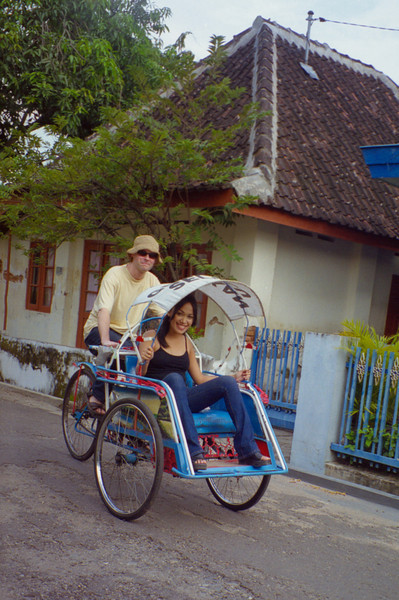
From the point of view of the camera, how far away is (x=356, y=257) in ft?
40.4

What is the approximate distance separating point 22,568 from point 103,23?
14.5 meters

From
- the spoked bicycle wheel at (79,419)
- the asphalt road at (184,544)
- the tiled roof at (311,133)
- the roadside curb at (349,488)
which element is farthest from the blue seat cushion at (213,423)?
the tiled roof at (311,133)

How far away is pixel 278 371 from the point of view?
9234mm

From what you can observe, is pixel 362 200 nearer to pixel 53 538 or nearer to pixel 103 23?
pixel 103 23

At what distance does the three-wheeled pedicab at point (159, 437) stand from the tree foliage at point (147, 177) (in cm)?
412

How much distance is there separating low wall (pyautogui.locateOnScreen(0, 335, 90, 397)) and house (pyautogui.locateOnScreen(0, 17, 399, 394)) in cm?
4

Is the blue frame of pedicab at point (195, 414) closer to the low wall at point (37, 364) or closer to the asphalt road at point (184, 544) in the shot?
the asphalt road at point (184, 544)

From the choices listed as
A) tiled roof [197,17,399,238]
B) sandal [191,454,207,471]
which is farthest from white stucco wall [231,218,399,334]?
sandal [191,454,207,471]

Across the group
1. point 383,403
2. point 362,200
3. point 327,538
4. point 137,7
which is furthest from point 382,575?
point 137,7

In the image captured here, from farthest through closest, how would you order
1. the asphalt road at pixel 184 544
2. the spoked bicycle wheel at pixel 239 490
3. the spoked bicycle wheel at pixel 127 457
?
the spoked bicycle wheel at pixel 239 490, the spoked bicycle wheel at pixel 127 457, the asphalt road at pixel 184 544

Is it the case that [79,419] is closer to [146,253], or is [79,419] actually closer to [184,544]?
[146,253]

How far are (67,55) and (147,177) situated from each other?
7.27 metres

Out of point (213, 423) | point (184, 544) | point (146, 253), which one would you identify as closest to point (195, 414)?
point (213, 423)

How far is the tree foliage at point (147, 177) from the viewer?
958cm
